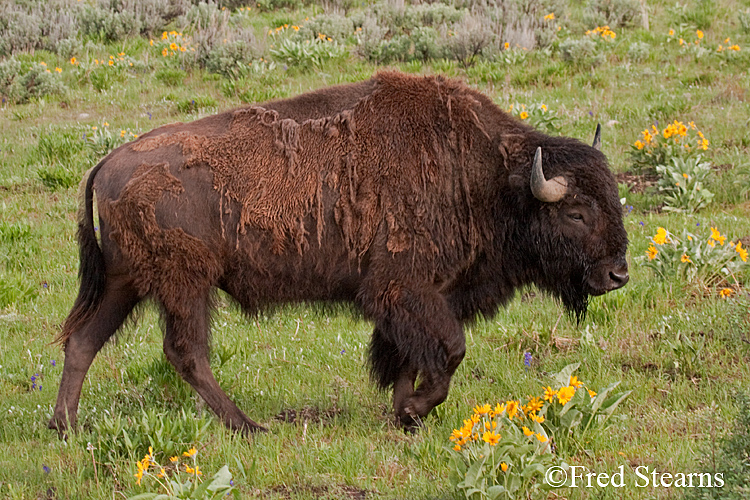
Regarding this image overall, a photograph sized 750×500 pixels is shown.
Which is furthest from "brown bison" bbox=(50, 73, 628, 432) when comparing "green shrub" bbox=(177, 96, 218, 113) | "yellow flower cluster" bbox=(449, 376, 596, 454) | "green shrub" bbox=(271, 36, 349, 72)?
"green shrub" bbox=(271, 36, 349, 72)

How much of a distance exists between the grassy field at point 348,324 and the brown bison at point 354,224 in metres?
0.41

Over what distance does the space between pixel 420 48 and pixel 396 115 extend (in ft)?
26.6

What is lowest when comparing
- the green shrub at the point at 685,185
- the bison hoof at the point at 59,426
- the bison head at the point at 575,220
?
the green shrub at the point at 685,185

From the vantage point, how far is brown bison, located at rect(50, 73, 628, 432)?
4.81 meters

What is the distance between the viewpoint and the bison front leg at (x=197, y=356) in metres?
4.91

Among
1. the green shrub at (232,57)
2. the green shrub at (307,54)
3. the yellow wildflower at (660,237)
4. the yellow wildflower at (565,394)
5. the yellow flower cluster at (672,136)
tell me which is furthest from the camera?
the green shrub at (307,54)

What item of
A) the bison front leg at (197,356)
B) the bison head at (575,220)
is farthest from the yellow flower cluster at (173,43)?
the bison head at (575,220)

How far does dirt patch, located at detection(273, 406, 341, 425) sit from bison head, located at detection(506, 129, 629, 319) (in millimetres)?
1532

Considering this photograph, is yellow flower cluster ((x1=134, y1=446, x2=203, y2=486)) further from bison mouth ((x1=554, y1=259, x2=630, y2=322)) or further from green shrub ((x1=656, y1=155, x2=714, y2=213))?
green shrub ((x1=656, y1=155, x2=714, y2=213))

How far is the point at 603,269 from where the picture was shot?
4961 mm

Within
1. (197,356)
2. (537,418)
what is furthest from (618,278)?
(197,356)

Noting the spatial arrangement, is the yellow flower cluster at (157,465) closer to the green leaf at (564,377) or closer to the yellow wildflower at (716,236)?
the green leaf at (564,377)

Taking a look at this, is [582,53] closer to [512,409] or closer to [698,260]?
[698,260]

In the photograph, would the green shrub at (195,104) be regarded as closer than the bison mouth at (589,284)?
No
